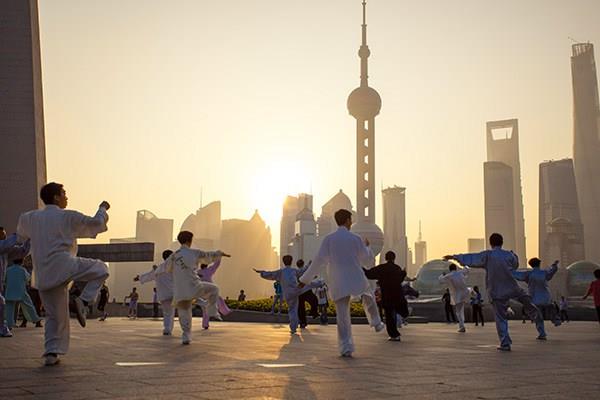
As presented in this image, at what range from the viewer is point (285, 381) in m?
6.13

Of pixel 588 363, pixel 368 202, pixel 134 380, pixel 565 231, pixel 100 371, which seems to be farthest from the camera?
pixel 565 231

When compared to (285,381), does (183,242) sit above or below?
above

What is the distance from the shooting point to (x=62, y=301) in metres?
7.95

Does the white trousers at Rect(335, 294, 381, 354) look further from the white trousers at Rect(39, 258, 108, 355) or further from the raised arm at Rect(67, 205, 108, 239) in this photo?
the raised arm at Rect(67, 205, 108, 239)

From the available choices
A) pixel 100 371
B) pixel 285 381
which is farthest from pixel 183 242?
pixel 285 381

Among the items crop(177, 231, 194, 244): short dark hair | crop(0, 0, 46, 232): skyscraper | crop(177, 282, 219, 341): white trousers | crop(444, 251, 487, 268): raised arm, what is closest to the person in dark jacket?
crop(444, 251, 487, 268): raised arm

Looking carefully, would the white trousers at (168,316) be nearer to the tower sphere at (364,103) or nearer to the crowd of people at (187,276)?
the crowd of people at (187,276)

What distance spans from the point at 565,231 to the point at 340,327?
177104mm

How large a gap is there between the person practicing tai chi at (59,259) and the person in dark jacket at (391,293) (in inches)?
256

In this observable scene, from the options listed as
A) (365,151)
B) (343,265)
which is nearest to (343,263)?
(343,265)

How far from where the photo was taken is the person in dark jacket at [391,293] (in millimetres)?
13531

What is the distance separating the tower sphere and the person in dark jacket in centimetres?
13380

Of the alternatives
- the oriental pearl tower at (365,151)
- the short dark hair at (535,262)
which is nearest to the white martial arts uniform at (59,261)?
the short dark hair at (535,262)

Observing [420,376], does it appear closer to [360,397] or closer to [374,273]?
[360,397]
